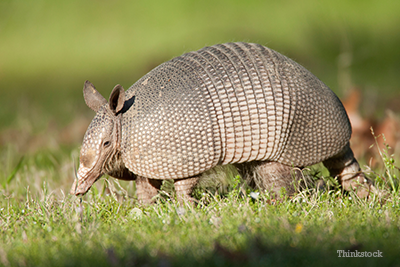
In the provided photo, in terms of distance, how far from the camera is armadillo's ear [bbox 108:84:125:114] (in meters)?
4.01

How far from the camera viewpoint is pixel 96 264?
109 inches

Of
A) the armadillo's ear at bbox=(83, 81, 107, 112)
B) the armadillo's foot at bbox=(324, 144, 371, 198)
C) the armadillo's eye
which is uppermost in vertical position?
the armadillo's ear at bbox=(83, 81, 107, 112)

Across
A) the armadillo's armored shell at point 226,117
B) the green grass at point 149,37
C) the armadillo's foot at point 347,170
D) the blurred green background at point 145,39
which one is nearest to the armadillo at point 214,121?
Result: the armadillo's armored shell at point 226,117

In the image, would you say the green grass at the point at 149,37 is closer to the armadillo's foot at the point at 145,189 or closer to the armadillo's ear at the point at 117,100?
the armadillo's foot at the point at 145,189

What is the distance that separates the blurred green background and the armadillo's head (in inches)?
225

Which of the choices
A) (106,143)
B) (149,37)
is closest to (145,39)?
(149,37)

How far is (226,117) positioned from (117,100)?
3.46ft

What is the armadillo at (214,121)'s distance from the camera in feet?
13.1

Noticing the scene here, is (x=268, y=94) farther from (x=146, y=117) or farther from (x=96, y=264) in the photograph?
(x=96, y=264)

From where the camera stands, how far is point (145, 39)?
56.6 feet

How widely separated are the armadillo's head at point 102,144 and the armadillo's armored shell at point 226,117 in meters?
0.11

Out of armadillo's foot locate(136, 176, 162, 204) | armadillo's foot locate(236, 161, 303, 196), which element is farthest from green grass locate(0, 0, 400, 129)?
armadillo's foot locate(236, 161, 303, 196)

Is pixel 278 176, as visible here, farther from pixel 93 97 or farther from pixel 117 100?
pixel 93 97

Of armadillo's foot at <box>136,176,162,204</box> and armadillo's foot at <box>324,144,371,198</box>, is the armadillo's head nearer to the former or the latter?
armadillo's foot at <box>136,176,162,204</box>
